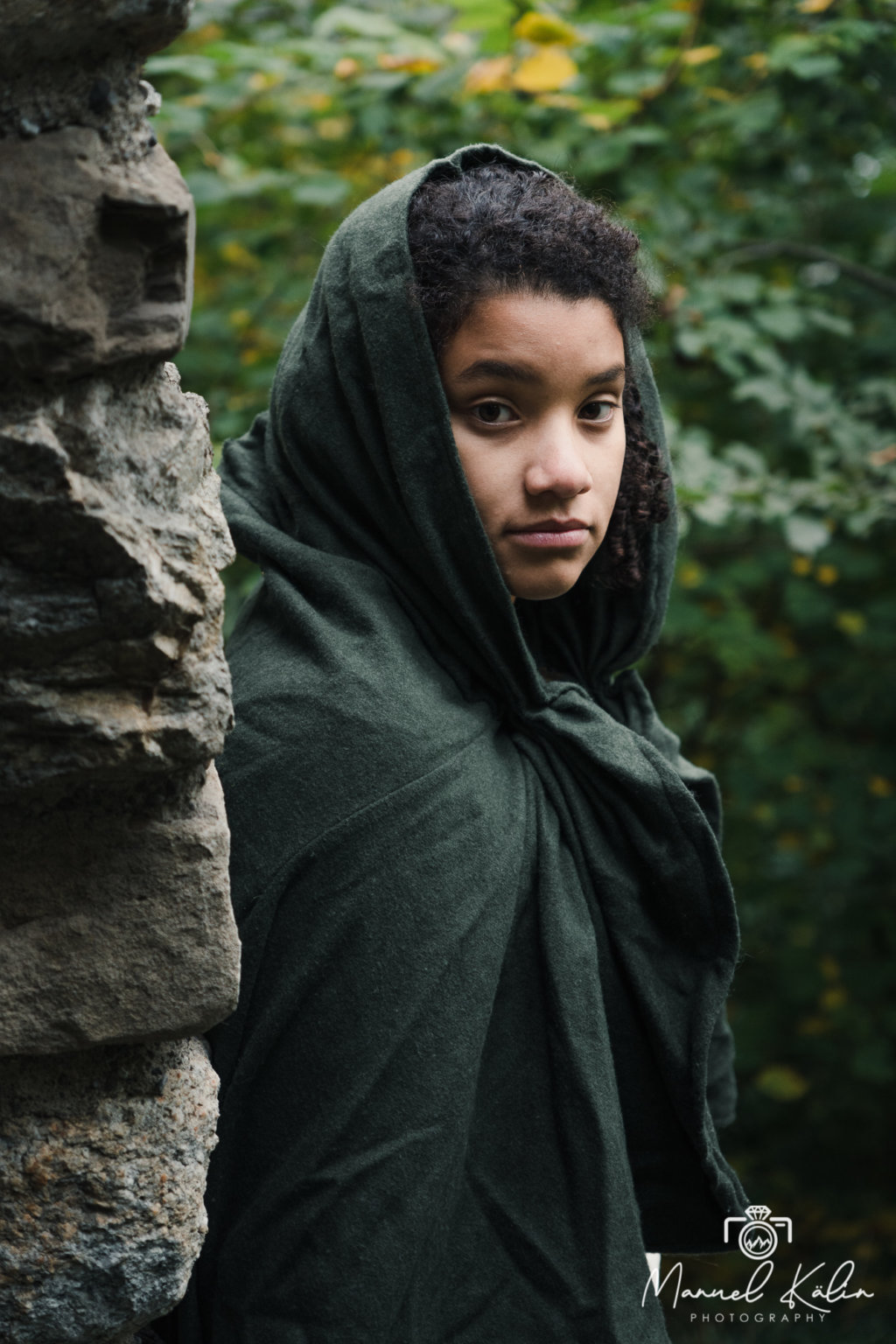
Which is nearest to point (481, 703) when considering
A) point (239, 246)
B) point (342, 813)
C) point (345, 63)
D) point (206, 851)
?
point (342, 813)

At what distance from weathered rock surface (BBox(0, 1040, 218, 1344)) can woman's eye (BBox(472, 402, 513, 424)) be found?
1.99 ft

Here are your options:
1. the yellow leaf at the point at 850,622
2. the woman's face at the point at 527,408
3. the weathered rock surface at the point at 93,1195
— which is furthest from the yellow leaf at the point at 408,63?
the weathered rock surface at the point at 93,1195

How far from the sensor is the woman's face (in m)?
1.22

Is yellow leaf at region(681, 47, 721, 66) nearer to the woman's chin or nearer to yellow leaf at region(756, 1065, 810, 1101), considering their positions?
the woman's chin

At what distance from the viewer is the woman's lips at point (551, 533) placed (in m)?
1.26

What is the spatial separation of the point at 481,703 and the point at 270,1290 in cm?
53

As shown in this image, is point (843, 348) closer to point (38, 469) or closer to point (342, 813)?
point (342, 813)

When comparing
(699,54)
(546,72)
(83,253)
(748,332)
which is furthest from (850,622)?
(83,253)

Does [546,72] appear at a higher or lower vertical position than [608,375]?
higher

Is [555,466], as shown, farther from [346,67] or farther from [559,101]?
[346,67]

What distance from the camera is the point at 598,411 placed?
1.31 m

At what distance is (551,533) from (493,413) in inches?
4.8

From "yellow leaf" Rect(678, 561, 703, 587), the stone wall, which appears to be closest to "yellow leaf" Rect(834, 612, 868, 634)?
"yellow leaf" Rect(678, 561, 703, 587)

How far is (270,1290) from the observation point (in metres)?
1.12
